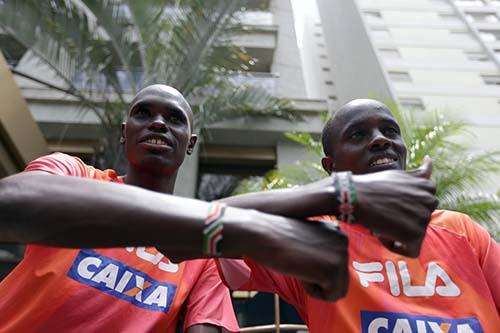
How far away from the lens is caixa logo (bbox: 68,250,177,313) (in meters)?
1.60

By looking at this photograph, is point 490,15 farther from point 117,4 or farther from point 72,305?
point 72,305

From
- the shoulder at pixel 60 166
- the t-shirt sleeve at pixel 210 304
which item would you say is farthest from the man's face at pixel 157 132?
the t-shirt sleeve at pixel 210 304

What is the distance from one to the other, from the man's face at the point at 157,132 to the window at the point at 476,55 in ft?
58.3

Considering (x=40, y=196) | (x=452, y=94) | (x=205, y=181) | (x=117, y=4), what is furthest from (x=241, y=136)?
(x=452, y=94)

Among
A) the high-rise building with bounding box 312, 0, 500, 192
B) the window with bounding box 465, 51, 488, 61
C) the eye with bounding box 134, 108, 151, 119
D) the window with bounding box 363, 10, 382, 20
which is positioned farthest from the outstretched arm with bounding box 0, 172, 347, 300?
the window with bounding box 363, 10, 382, 20

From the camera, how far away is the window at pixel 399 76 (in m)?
14.6

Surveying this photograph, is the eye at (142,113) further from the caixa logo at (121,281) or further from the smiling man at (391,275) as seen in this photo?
the smiling man at (391,275)

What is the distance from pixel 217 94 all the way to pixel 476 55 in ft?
49.7

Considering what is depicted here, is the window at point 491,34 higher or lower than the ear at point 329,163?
lower

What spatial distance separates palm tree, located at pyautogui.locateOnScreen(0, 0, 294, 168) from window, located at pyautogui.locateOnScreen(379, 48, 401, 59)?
39.4 feet

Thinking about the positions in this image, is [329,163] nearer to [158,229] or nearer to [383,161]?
[383,161]

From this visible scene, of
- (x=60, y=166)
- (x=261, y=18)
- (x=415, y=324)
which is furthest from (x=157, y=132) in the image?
(x=261, y=18)

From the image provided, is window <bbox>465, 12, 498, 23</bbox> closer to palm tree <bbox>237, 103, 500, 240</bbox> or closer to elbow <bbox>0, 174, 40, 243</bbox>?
palm tree <bbox>237, 103, 500, 240</bbox>

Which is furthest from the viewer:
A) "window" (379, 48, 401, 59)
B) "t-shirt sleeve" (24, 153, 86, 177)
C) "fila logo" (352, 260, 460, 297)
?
"window" (379, 48, 401, 59)
